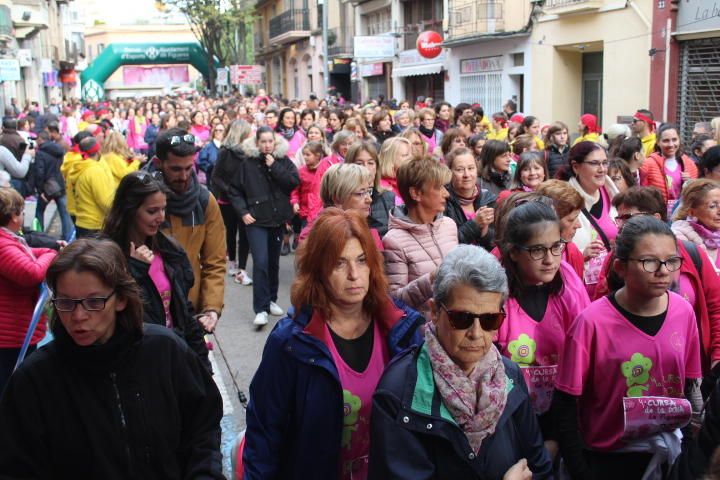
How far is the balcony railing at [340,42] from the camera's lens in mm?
39812

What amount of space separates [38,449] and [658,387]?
2.25 meters

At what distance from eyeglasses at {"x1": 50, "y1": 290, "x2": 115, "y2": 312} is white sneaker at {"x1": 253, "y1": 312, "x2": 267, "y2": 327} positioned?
16.6 ft

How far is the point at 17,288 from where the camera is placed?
4.58m

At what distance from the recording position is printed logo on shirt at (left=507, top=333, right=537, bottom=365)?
11.2ft

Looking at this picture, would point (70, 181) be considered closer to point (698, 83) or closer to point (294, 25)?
point (698, 83)

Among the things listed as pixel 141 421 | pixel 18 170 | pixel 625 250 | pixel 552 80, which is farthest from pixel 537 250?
pixel 552 80

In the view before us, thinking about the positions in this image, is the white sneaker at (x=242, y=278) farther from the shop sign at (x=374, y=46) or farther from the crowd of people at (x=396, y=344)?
the shop sign at (x=374, y=46)

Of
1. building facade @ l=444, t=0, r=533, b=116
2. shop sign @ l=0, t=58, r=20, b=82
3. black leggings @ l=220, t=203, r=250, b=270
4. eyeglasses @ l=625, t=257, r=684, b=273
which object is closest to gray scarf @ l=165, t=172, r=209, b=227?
eyeglasses @ l=625, t=257, r=684, b=273

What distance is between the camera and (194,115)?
15297 mm

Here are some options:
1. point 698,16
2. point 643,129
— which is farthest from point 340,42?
point 643,129

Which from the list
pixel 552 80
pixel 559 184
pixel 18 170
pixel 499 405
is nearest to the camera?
pixel 499 405

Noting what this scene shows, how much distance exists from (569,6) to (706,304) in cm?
1753

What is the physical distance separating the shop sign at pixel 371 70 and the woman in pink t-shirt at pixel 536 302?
3283 centimetres

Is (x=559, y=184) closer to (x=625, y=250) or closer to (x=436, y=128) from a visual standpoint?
(x=625, y=250)
